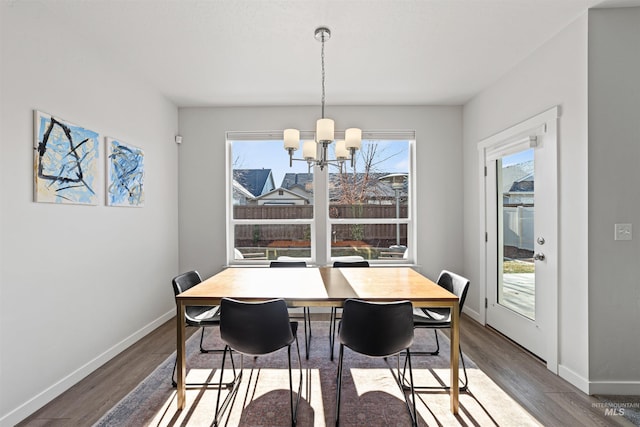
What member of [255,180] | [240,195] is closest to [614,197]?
[255,180]

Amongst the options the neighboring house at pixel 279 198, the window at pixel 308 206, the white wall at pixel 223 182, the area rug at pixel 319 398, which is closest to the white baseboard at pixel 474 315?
the white wall at pixel 223 182

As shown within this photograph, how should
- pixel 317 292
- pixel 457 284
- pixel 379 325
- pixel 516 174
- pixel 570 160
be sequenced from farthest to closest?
pixel 516 174 → pixel 457 284 → pixel 570 160 → pixel 317 292 → pixel 379 325

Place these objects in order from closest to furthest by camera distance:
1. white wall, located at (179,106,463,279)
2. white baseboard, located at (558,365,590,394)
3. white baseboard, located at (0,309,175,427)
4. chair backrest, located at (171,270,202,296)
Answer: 1. white baseboard, located at (0,309,175,427)
2. white baseboard, located at (558,365,590,394)
3. chair backrest, located at (171,270,202,296)
4. white wall, located at (179,106,463,279)

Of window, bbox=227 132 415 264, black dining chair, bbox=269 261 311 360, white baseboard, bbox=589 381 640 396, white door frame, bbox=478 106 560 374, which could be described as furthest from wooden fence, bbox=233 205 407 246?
white baseboard, bbox=589 381 640 396

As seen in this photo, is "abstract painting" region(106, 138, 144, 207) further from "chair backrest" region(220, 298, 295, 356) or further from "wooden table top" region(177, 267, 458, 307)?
Result: "chair backrest" region(220, 298, 295, 356)

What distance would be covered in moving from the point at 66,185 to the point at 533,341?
4.18m

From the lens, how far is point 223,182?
397 centimetres

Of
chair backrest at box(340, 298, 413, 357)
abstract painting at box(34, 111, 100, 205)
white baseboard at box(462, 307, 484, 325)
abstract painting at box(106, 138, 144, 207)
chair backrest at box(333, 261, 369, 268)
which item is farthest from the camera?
white baseboard at box(462, 307, 484, 325)

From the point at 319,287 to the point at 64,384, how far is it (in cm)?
204

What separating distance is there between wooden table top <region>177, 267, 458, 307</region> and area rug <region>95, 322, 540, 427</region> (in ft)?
2.40

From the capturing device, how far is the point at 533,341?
2748 mm

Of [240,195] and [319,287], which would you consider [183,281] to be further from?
[240,195]

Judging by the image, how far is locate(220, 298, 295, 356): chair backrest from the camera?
5.89 ft

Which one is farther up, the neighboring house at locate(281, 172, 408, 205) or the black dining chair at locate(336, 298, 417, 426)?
the neighboring house at locate(281, 172, 408, 205)
